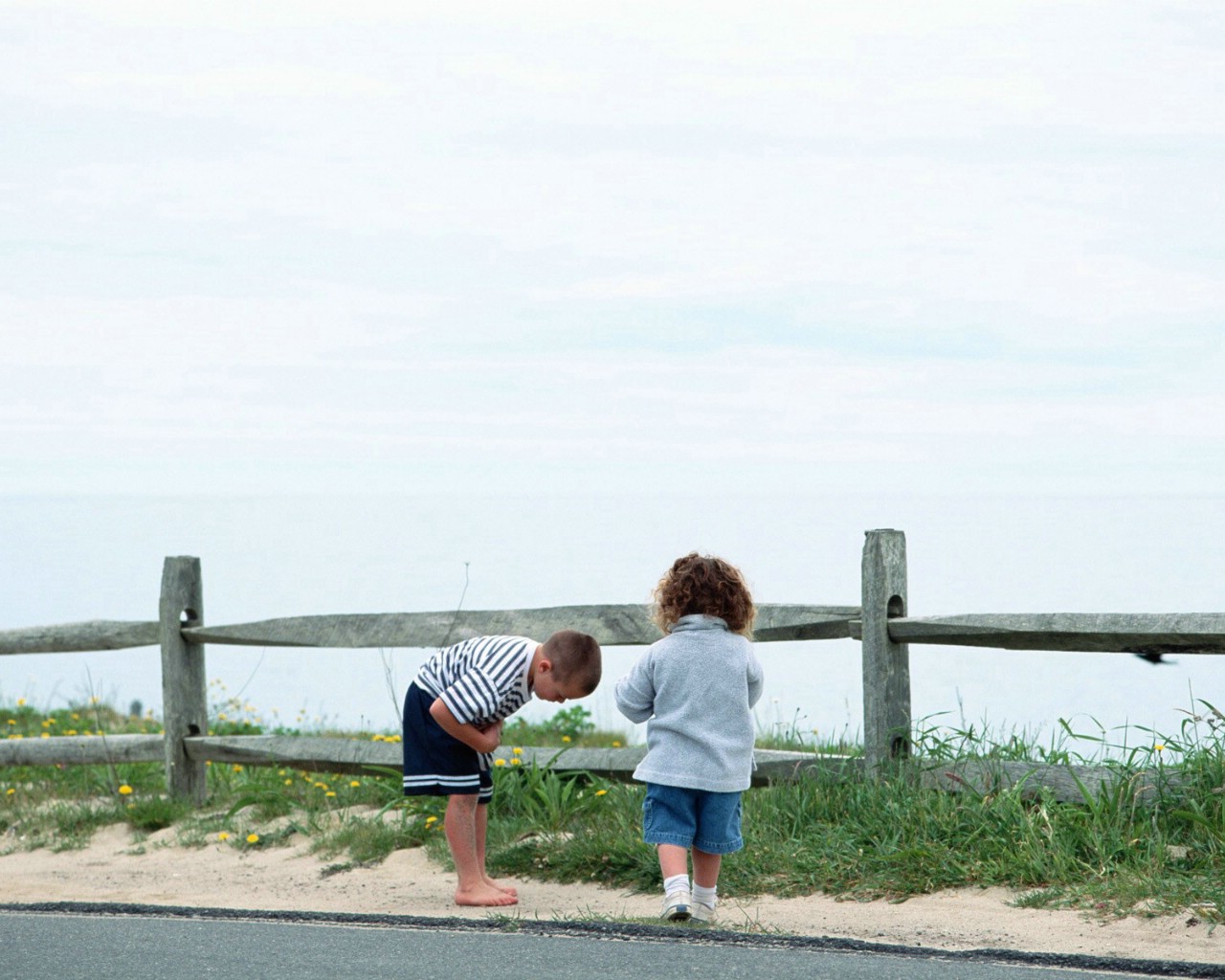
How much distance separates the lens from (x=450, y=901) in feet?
18.8

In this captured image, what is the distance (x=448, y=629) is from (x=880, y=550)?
2.29m

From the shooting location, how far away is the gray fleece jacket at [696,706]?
5023 mm

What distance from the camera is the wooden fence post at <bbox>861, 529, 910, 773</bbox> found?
20.2 feet

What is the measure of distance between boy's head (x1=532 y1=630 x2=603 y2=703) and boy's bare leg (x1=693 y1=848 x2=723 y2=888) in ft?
2.44

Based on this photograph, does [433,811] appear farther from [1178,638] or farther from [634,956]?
[1178,638]

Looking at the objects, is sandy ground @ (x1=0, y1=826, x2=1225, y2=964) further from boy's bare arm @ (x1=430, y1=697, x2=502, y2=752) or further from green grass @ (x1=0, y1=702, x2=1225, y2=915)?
boy's bare arm @ (x1=430, y1=697, x2=502, y2=752)

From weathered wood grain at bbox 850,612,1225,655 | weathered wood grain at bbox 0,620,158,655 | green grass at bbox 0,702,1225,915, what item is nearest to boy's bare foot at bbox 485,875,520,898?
green grass at bbox 0,702,1225,915

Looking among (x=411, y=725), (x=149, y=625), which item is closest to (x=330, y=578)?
(x=149, y=625)

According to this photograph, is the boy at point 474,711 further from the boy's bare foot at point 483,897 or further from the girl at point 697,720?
the girl at point 697,720

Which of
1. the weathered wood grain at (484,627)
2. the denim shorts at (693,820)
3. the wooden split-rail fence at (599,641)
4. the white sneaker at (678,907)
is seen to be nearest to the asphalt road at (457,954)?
the white sneaker at (678,907)

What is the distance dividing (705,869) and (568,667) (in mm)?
913

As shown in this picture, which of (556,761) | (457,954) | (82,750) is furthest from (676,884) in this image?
(82,750)

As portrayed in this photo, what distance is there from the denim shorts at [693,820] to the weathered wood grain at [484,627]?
145 cm

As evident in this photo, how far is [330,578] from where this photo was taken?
142 feet
